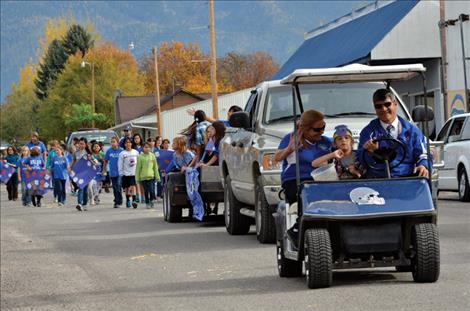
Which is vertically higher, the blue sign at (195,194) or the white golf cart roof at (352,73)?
the white golf cart roof at (352,73)

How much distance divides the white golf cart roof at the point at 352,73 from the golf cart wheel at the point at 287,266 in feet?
4.95

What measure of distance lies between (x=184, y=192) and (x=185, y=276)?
28.0 feet

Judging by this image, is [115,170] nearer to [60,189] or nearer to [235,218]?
[60,189]

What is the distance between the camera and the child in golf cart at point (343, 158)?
1157 centimetres

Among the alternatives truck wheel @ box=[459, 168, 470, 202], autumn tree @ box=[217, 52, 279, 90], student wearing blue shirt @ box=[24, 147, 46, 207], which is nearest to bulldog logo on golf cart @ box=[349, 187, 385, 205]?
truck wheel @ box=[459, 168, 470, 202]

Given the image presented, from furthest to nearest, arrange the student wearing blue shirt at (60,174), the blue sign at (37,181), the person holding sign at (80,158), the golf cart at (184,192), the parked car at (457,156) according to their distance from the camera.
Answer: the blue sign at (37,181) → the student wearing blue shirt at (60,174) → the person holding sign at (80,158) → the parked car at (457,156) → the golf cart at (184,192)

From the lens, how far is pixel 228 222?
1842cm

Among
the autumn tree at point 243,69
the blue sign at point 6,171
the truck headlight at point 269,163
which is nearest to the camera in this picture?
the truck headlight at point 269,163

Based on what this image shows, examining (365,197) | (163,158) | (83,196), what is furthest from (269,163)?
(163,158)

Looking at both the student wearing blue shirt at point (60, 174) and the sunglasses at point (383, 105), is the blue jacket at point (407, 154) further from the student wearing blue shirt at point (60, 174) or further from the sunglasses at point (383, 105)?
the student wearing blue shirt at point (60, 174)

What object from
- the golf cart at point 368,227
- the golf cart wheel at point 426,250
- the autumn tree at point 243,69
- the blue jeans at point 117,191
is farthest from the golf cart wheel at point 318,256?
the autumn tree at point 243,69

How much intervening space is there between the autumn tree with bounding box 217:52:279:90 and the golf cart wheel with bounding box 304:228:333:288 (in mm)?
134674

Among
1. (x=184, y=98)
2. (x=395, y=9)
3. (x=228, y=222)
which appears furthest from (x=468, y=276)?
(x=184, y=98)

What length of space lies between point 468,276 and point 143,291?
9.77 feet
